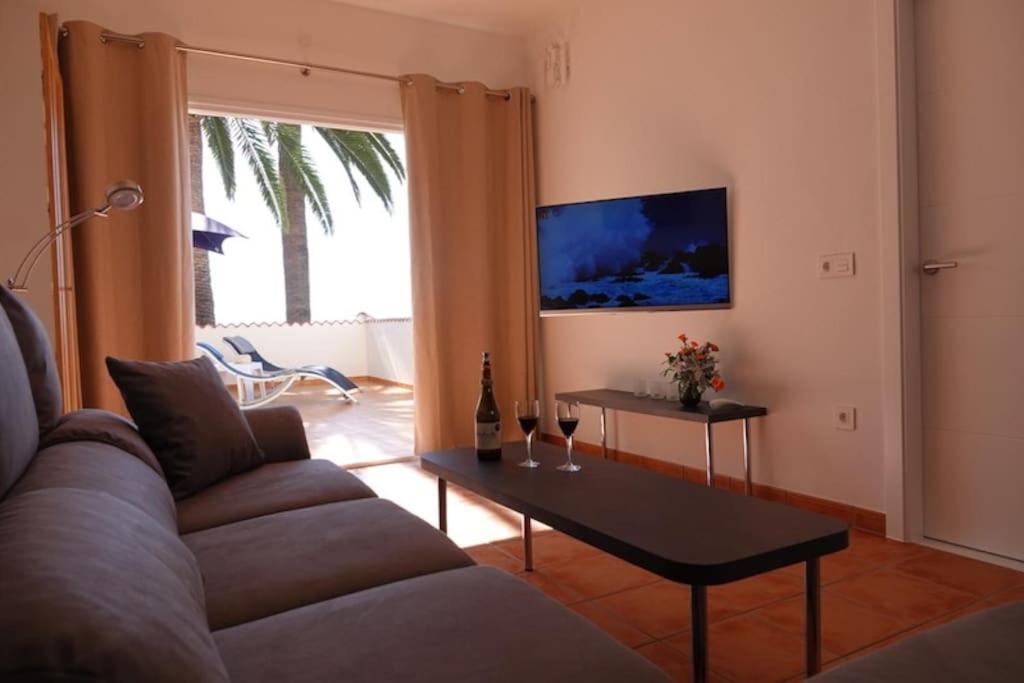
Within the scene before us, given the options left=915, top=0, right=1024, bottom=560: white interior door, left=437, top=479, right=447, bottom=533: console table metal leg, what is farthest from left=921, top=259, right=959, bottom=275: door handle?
left=437, top=479, right=447, bottom=533: console table metal leg

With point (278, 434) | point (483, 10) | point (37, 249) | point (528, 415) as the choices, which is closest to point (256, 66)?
point (483, 10)

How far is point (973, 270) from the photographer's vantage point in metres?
2.60

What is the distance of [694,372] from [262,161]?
577 cm

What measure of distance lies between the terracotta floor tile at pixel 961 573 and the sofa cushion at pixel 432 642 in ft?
6.00

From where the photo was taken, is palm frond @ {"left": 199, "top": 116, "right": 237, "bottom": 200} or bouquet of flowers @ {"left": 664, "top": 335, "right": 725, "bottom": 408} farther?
palm frond @ {"left": 199, "top": 116, "right": 237, "bottom": 200}

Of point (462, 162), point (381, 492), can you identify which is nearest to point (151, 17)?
point (462, 162)

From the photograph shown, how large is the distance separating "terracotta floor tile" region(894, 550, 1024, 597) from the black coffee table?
1.06 meters

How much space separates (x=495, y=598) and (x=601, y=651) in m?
0.25

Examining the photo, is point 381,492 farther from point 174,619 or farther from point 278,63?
point 174,619

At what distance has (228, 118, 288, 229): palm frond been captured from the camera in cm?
737

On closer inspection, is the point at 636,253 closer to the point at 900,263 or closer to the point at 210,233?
the point at 900,263

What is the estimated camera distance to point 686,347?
3.52 meters

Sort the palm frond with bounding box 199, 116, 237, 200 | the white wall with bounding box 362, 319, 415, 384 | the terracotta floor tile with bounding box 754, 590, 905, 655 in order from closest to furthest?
the terracotta floor tile with bounding box 754, 590, 905, 655
the palm frond with bounding box 199, 116, 237, 200
the white wall with bounding box 362, 319, 415, 384

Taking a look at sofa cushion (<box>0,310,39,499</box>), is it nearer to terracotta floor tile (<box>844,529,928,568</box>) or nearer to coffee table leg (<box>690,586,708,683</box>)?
coffee table leg (<box>690,586,708,683</box>)
